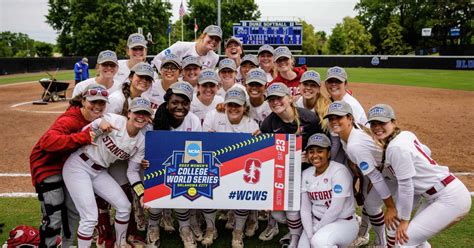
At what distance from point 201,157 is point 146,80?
1217 millimetres

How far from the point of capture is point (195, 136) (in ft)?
13.8

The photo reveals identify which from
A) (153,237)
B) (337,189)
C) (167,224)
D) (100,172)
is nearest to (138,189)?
(100,172)

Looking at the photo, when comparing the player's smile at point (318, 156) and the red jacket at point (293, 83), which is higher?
the red jacket at point (293, 83)

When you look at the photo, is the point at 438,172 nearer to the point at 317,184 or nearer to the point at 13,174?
the point at 317,184

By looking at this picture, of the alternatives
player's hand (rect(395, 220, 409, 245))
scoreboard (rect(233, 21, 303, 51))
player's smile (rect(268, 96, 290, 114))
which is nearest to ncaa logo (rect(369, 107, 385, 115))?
player's smile (rect(268, 96, 290, 114))

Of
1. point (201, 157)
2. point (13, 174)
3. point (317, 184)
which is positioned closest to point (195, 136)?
point (201, 157)

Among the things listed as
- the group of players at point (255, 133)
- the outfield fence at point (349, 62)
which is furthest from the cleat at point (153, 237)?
the outfield fence at point (349, 62)

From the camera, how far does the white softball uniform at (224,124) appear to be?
182 inches

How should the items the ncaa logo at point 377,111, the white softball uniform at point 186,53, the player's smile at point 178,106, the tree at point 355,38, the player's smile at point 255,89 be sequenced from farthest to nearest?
the tree at point 355,38, the white softball uniform at point 186,53, the player's smile at point 255,89, the player's smile at point 178,106, the ncaa logo at point 377,111

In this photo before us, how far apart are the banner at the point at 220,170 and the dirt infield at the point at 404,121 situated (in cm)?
332

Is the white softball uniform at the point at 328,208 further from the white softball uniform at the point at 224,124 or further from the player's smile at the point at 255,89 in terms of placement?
the player's smile at the point at 255,89

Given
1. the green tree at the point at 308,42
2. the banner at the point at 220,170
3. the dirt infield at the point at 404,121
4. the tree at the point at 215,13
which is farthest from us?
the green tree at the point at 308,42

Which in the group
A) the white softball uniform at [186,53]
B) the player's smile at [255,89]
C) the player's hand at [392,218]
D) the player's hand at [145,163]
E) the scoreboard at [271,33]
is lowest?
the player's hand at [392,218]

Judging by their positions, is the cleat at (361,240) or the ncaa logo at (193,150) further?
the cleat at (361,240)
